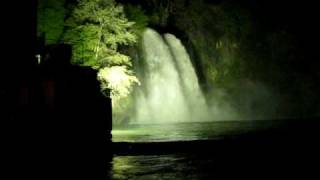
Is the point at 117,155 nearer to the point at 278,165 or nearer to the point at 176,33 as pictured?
the point at 278,165

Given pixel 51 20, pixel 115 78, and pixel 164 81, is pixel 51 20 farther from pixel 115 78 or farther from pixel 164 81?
pixel 164 81

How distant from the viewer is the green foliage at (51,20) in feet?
119

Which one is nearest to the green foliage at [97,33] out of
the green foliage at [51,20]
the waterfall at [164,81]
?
the green foliage at [51,20]

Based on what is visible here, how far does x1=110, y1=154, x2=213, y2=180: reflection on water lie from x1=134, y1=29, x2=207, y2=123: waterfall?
83.8 ft

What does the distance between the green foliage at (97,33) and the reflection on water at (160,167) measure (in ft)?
51.4

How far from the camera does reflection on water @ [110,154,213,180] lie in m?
15.4

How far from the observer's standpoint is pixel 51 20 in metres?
36.3

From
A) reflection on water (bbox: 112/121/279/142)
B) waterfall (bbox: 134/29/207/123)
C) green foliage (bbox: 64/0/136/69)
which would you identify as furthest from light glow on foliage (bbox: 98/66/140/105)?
waterfall (bbox: 134/29/207/123)

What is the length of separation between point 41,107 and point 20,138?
1.95m

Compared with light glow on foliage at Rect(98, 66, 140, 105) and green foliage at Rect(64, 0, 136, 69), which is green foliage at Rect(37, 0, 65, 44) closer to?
green foliage at Rect(64, 0, 136, 69)

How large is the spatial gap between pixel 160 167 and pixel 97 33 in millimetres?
20089

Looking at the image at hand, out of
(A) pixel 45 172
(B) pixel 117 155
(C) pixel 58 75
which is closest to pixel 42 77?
(C) pixel 58 75

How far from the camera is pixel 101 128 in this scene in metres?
23.4

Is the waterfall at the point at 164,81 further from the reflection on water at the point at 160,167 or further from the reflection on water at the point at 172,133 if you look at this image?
the reflection on water at the point at 160,167
